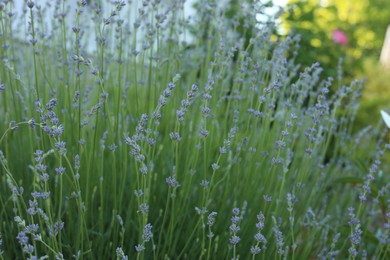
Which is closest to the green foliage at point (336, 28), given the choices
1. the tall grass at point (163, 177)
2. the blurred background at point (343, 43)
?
the blurred background at point (343, 43)

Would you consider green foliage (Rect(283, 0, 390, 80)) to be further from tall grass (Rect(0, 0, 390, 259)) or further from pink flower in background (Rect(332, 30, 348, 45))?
tall grass (Rect(0, 0, 390, 259))

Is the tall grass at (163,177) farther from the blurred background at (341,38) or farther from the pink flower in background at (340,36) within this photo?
the pink flower in background at (340,36)

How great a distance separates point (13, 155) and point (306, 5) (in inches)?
163

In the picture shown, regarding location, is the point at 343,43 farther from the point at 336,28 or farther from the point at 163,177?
the point at 163,177

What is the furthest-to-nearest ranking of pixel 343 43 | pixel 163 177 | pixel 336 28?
1. pixel 336 28
2. pixel 343 43
3. pixel 163 177

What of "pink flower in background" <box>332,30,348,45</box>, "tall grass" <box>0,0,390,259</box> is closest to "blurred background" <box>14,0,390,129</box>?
"pink flower in background" <box>332,30,348,45</box>

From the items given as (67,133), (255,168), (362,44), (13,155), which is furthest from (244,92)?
(362,44)

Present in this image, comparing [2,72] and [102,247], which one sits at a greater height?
[2,72]

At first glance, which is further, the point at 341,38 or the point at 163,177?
the point at 341,38

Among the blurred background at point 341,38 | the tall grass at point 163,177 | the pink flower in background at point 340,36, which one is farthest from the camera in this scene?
the pink flower in background at point 340,36

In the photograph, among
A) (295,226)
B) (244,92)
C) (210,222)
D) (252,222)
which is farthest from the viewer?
(244,92)

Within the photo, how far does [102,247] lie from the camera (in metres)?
1.65

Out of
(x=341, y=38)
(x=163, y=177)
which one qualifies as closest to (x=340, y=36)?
(x=341, y=38)

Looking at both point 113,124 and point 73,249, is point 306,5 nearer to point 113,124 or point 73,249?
point 113,124
